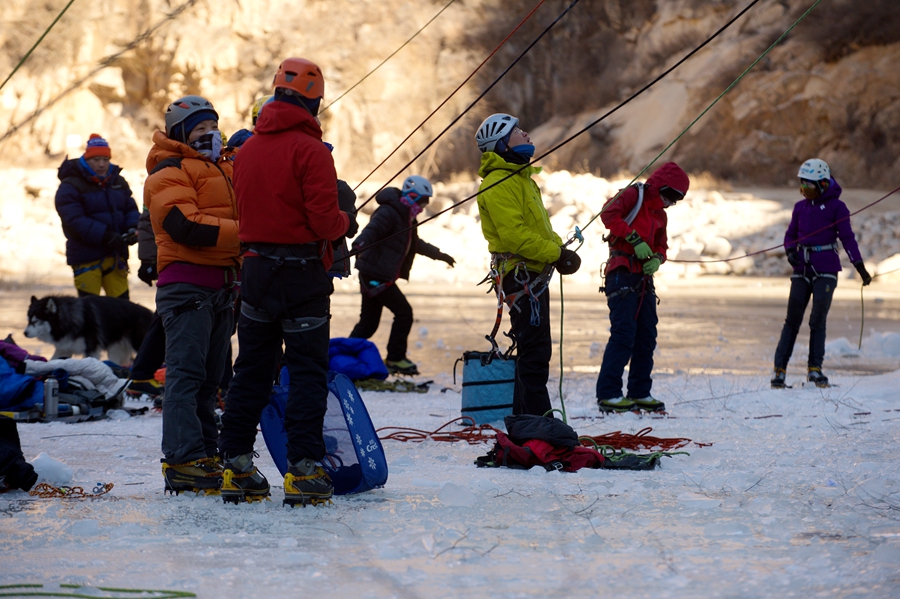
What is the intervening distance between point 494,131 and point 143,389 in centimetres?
339

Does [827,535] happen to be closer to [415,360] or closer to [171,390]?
[171,390]

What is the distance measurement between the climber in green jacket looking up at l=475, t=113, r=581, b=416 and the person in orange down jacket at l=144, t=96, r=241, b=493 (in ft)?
6.15

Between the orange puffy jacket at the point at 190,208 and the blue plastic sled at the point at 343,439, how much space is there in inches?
25.5

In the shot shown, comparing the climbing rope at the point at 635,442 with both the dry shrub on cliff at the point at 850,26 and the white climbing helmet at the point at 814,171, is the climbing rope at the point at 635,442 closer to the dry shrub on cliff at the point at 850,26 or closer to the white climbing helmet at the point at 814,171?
the white climbing helmet at the point at 814,171

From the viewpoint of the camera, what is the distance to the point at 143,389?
7.63 m

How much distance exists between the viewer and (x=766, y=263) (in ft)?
78.4

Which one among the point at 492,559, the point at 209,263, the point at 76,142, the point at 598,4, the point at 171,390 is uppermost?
the point at 598,4

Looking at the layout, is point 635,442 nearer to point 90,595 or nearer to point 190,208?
point 190,208

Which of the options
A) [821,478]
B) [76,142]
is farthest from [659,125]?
[821,478]

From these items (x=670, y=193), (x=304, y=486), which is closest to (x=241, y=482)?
(x=304, y=486)

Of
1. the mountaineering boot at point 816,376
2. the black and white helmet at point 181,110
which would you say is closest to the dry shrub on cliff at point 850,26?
the mountaineering boot at point 816,376

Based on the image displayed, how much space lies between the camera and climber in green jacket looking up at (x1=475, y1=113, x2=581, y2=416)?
602 cm

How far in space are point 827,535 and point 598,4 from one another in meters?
43.7

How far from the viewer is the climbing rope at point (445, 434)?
6.19 meters
